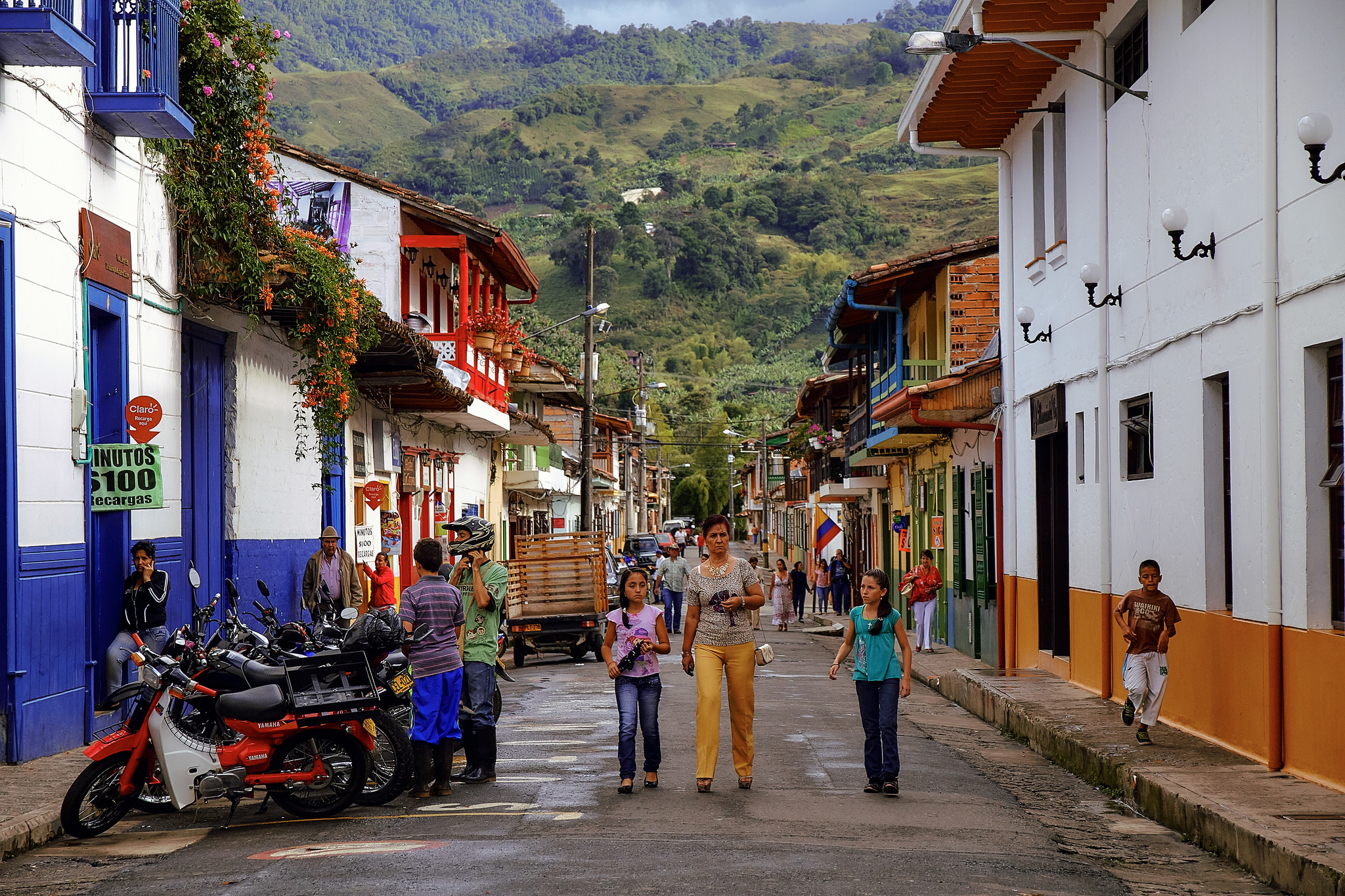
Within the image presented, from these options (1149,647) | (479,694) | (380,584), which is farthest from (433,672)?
(380,584)

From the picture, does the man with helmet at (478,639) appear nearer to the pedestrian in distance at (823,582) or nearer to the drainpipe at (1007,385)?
the drainpipe at (1007,385)

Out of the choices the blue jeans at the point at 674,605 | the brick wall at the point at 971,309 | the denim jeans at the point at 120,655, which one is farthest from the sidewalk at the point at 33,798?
the blue jeans at the point at 674,605

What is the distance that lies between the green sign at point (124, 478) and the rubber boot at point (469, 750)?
11.2ft

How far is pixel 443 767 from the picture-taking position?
31.6ft

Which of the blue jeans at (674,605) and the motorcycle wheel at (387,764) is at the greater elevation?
the motorcycle wheel at (387,764)

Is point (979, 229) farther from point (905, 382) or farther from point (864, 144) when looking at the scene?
point (905, 382)

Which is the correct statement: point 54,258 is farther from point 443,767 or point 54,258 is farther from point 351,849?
point 351,849

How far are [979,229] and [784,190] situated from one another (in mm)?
22789

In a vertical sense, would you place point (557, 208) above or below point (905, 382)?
above

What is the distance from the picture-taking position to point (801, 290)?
134000 millimetres

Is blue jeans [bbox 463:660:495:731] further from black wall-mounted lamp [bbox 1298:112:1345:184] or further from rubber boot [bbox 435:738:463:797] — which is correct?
black wall-mounted lamp [bbox 1298:112:1345:184]

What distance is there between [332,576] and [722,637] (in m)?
8.90

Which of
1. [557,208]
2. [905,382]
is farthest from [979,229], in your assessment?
[905,382]

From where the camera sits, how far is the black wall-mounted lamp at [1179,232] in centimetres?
1121
